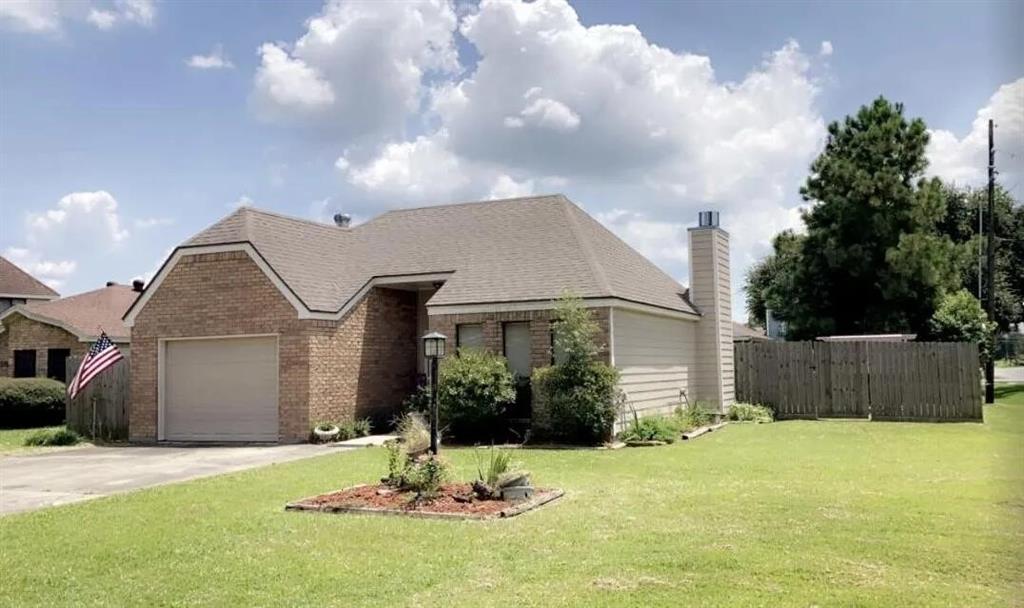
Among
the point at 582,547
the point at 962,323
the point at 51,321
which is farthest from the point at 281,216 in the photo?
the point at 962,323

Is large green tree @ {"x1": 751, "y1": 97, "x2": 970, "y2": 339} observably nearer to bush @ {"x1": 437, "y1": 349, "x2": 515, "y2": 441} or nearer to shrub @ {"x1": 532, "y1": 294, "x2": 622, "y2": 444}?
shrub @ {"x1": 532, "y1": 294, "x2": 622, "y2": 444}

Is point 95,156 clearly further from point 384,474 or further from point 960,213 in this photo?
point 960,213

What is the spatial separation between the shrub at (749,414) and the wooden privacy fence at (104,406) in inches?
612

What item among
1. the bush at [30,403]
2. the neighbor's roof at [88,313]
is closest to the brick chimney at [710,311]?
the neighbor's roof at [88,313]

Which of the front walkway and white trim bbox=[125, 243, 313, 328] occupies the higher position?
white trim bbox=[125, 243, 313, 328]

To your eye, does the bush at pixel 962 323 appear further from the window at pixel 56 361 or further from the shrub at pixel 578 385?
the window at pixel 56 361

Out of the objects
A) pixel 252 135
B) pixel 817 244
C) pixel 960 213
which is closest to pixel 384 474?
pixel 252 135

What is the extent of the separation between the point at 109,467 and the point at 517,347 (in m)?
8.32

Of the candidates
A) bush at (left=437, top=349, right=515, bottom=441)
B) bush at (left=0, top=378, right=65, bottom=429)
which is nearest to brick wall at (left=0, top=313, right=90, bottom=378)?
bush at (left=0, top=378, right=65, bottom=429)

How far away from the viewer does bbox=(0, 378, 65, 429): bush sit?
23875 mm

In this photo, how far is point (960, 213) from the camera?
4519cm

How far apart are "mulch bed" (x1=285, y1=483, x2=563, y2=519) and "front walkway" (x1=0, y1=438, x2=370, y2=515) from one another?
3734 millimetres

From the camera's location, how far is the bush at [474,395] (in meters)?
16.7

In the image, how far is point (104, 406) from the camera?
20.3m
